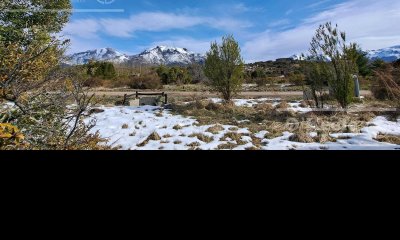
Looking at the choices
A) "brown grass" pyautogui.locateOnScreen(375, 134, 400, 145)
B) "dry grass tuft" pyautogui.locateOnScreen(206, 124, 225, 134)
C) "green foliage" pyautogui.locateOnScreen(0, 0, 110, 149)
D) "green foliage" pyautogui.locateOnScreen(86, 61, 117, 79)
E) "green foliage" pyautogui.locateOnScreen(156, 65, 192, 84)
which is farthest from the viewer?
"green foliage" pyautogui.locateOnScreen(156, 65, 192, 84)

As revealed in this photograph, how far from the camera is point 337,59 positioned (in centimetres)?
462

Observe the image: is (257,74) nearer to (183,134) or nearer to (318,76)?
(318,76)

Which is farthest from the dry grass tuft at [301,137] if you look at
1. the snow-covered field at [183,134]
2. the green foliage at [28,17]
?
the green foliage at [28,17]

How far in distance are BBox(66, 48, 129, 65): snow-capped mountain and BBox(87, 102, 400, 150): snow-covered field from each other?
57cm

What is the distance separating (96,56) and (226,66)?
3967mm

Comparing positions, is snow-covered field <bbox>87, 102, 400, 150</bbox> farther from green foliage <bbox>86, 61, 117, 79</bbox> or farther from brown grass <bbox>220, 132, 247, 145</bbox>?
green foliage <bbox>86, 61, 117, 79</bbox>

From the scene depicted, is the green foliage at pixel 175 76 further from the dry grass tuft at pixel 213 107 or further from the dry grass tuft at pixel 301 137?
the dry grass tuft at pixel 301 137

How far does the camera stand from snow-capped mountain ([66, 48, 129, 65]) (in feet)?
6.59

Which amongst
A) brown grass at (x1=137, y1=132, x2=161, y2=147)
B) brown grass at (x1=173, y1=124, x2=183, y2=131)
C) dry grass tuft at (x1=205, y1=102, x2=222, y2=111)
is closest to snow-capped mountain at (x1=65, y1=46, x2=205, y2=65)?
brown grass at (x1=137, y1=132, x2=161, y2=147)
